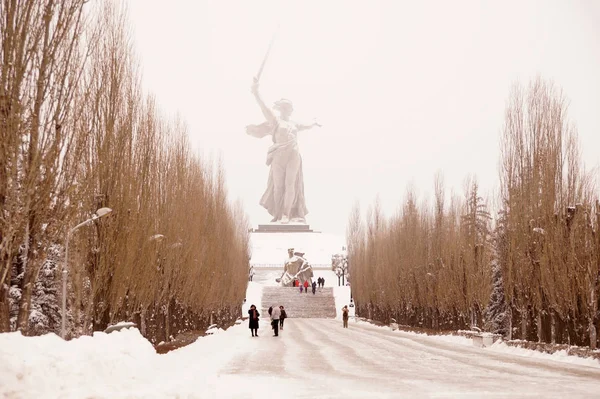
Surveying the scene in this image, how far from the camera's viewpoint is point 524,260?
28.2m

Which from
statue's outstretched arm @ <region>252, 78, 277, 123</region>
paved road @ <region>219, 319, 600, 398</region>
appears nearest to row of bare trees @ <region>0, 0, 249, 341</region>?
paved road @ <region>219, 319, 600, 398</region>

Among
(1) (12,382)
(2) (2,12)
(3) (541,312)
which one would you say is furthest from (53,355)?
(3) (541,312)

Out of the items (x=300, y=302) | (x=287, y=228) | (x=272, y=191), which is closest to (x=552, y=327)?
(x=300, y=302)

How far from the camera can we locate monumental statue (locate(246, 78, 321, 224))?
3600 inches

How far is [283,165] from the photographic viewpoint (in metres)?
92.7

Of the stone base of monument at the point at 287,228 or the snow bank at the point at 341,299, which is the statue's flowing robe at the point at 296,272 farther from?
the stone base of monument at the point at 287,228

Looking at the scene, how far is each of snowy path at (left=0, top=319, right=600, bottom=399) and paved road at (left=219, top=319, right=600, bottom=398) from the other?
21 mm

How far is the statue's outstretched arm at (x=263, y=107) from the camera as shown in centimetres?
8700

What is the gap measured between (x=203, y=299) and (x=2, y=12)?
2521 cm

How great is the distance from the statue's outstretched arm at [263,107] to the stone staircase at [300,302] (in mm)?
25090

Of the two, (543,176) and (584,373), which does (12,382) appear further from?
(543,176)

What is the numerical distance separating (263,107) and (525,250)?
208 ft

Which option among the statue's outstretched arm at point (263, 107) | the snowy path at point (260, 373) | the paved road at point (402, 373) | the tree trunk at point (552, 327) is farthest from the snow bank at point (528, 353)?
the statue's outstretched arm at point (263, 107)

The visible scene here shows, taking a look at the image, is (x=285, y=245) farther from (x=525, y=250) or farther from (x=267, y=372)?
(x=267, y=372)
